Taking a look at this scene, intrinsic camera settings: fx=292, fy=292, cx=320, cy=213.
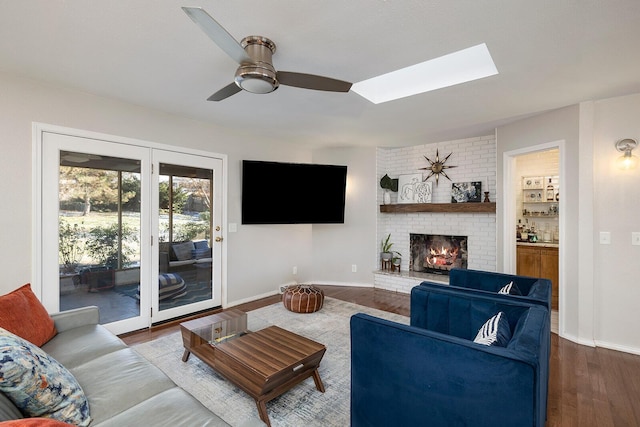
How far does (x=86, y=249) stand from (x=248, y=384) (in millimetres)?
2244

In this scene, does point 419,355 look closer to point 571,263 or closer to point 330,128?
point 571,263

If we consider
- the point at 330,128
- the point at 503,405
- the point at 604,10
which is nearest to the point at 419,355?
the point at 503,405

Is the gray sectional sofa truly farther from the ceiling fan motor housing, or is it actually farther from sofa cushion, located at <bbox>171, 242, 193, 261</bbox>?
the ceiling fan motor housing

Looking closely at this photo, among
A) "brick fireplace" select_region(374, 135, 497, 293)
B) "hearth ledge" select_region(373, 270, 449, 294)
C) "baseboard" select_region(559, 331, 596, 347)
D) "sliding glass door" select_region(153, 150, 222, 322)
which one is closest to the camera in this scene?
"baseboard" select_region(559, 331, 596, 347)

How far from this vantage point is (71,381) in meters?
1.31

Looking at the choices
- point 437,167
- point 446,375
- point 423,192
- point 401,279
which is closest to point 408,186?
point 423,192

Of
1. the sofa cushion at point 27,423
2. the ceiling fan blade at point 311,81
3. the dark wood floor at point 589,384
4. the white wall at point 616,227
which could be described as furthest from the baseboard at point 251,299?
the white wall at point 616,227

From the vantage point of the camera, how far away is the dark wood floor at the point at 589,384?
1.90 m

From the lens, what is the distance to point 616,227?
289 centimetres

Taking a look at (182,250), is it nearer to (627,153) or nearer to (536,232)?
(627,153)

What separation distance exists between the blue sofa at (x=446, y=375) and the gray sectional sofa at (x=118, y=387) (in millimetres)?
688

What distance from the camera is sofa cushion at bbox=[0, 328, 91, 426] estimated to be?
42.3 inches

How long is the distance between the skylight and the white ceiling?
84mm

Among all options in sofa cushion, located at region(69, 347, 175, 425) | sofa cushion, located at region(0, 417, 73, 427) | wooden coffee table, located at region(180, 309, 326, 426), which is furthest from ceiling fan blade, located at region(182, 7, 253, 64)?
wooden coffee table, located at region(180, 309, 326, 426)
